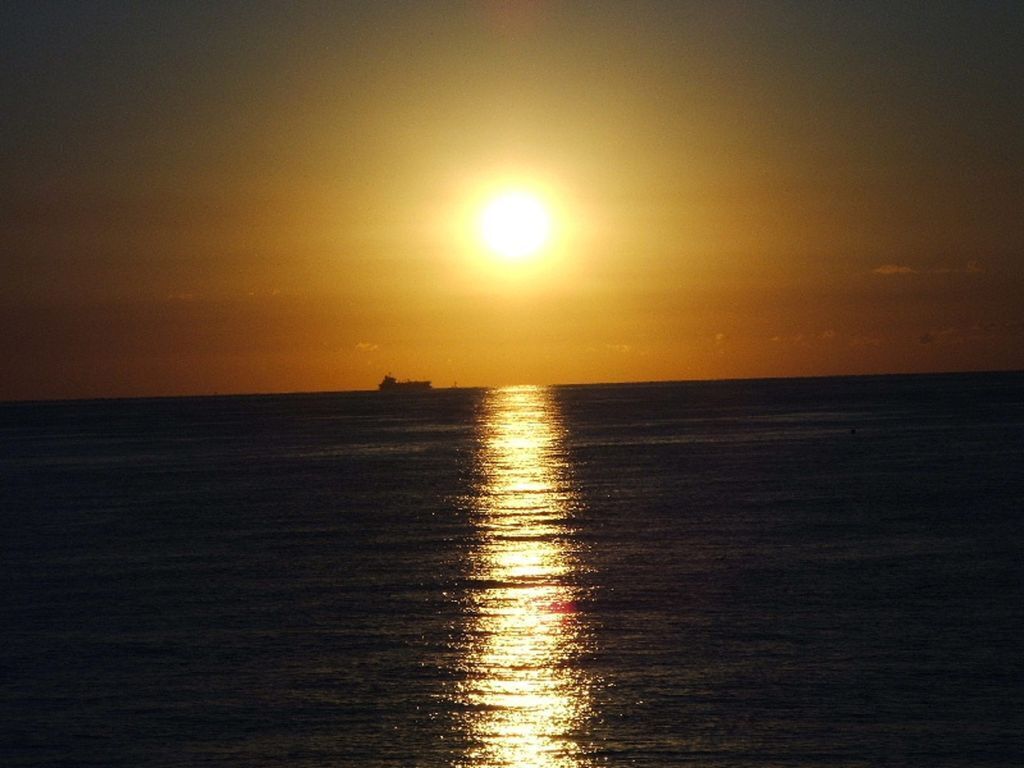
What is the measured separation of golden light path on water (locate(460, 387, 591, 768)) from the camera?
24.7 meters

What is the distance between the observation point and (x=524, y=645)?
3300cm

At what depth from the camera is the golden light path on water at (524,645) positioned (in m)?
24.7

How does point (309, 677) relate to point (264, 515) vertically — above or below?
below

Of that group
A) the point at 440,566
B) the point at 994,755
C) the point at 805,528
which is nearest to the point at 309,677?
the point at 994,755

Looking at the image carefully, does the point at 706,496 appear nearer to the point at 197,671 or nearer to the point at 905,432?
the point at 197,671

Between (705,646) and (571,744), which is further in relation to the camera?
(705,646)

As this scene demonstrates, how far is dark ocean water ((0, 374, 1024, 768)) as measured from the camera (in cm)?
2530

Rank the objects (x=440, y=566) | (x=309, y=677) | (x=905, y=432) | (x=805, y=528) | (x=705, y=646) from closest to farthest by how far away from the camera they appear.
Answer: (x=309, y=677), (x=705, y=646), (x=440, y=566), (x=805, y=528), (x=905, y=432)

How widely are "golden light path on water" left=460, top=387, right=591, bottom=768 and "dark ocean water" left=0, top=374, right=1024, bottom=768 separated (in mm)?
113

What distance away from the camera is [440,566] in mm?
48281

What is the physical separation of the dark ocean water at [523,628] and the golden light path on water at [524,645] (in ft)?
0.37

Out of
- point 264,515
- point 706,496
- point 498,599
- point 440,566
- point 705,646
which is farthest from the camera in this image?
point 706,496

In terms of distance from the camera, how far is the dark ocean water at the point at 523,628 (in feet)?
83.0

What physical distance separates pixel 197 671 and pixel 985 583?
81.6 ft
